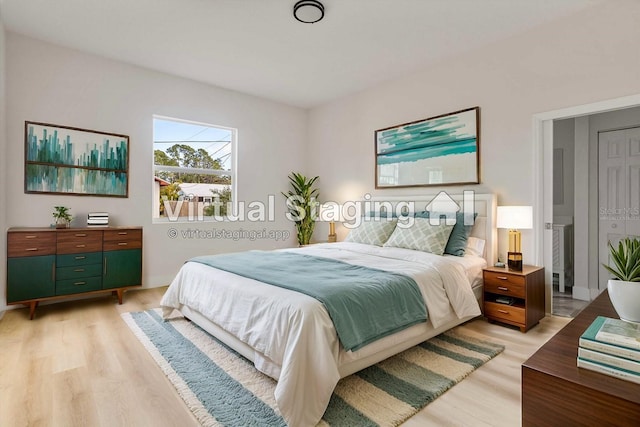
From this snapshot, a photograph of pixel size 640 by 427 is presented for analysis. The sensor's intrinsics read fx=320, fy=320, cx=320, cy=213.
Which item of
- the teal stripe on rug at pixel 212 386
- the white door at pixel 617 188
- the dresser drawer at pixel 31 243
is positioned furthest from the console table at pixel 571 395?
the dresser drawer at pixel 31 243

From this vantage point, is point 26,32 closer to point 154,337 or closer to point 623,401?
point 154,337

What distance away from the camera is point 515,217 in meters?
3.00

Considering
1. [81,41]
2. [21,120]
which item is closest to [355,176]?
[81,41]

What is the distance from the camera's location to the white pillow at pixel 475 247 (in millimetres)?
3332

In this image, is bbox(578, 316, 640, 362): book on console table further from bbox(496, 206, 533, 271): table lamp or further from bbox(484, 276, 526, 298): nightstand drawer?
bbox(496, 206, 533, 271): table lamp

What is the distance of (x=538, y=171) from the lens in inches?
123

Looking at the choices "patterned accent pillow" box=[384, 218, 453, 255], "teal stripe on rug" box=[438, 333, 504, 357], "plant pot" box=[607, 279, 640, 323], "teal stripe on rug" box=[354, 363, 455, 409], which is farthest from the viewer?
"patterned accent pillow" box=[384, 218, 453, 255]

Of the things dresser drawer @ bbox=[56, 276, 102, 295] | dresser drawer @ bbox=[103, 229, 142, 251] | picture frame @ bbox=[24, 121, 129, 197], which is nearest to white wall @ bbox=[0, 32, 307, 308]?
picture frame @ bbox=[24, 121, 129, 197]

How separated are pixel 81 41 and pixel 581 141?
5.90 metres

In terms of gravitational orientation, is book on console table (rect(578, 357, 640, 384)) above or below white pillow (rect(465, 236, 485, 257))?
below

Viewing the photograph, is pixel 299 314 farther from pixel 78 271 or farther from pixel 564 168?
pixel 564 168

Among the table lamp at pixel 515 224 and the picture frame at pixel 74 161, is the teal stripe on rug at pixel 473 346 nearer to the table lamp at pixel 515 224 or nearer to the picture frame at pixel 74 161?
the table lamp at pixel 515 224

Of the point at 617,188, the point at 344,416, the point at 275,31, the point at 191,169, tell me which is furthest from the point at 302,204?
the point at 617,188

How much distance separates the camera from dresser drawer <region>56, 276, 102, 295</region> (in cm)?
327
